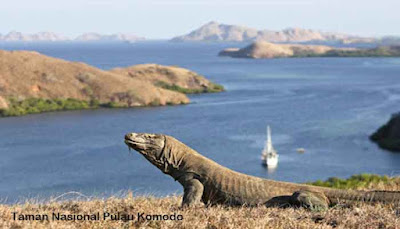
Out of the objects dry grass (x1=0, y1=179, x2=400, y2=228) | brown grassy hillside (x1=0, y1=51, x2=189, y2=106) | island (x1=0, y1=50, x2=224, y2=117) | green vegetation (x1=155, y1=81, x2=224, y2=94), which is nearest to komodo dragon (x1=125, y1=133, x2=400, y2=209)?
dry grass (x1=0, y1=179, x2=400, y2=228)

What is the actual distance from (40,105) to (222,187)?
10313cm

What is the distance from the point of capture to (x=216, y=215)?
7.49 metres

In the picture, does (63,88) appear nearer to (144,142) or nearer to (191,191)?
(144,142)

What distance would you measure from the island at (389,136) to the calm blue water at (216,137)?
68.9 inches

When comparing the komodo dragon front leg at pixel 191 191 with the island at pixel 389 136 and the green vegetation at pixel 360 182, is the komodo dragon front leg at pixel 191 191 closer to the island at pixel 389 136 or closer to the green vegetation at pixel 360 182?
the green vegetation at pixel 360 182

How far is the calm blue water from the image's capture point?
A: 51094mm

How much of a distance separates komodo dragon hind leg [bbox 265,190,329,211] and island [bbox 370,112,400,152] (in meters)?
62.5

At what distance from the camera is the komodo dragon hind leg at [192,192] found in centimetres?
873

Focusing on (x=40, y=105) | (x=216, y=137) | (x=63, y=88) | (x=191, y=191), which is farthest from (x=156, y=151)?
(x=63, y=88)

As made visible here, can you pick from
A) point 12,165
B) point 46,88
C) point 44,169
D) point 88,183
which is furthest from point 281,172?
point 46,88

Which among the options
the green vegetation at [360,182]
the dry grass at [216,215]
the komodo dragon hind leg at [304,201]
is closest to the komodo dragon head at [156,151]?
the dry grass at [216,215]

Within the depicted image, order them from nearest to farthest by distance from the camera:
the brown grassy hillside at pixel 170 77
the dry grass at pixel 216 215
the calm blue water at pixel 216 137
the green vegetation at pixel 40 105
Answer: the dry grass at pixel 216 215 < the calm blue water at pixel 216 137 < the green vegetation at pixel 40 105 < the brown grassy hillside at pixel 170 77

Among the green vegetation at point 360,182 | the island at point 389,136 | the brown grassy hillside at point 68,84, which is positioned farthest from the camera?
the brown grassy hillside at point 68,84

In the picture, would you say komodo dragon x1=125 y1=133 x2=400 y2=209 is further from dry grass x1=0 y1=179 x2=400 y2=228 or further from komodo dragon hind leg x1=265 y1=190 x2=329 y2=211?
dry grass x1=0 y1=179 x2=400 y2=228
